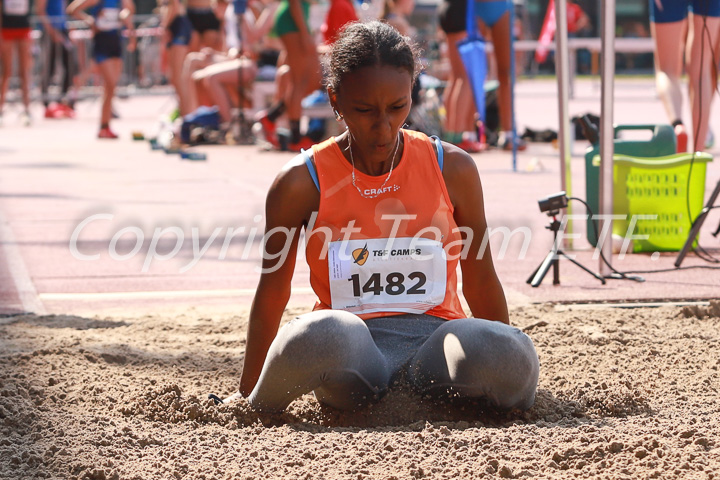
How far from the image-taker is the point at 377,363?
2.65m

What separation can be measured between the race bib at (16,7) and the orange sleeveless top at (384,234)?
12896mm

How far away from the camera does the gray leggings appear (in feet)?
8.33

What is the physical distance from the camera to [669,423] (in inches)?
101

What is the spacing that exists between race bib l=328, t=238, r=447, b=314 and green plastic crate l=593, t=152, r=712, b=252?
262 centimetres

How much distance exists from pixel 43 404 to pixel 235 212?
3.99 meters

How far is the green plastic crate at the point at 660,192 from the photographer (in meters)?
5.21

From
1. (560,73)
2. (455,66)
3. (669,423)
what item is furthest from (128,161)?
(669,423)

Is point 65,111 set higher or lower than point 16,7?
lower

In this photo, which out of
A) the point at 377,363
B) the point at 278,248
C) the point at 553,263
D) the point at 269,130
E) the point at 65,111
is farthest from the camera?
the point at 65,111

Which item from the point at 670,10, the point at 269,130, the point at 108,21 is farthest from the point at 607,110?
the point at 108,21

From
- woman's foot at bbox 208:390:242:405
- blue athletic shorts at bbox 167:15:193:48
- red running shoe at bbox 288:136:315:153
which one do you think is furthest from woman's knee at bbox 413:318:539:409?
blue athletic shorts at bbox 167:15:193:48

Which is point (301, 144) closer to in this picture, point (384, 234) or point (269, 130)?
point (269, 130)

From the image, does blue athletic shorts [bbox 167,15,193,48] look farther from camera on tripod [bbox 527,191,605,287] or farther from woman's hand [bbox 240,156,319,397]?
woman's hand [bbox 240,156,319,397]

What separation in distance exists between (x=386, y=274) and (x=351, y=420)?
0.40 metres
